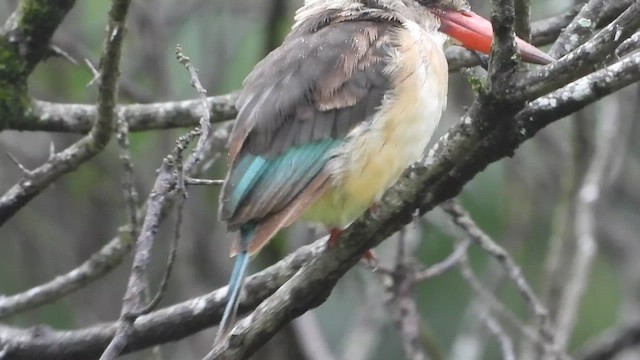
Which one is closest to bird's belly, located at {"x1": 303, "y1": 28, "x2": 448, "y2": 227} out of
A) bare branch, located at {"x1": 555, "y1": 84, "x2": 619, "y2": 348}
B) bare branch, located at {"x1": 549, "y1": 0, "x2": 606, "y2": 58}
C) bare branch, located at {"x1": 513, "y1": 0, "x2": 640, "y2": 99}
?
bare branch, located at {"x1": 549, "y1": 0, "x2": 606, "y2": 58}

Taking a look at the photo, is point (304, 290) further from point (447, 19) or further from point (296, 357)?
point (296, 357)

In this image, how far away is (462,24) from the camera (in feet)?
11.1

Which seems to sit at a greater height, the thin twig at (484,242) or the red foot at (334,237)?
the red foot at (334,237)

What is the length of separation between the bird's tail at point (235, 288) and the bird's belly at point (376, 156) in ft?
0.87

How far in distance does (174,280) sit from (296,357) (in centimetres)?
91

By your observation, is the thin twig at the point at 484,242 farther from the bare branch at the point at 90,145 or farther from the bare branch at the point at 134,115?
the bare branch at the point at 90,145

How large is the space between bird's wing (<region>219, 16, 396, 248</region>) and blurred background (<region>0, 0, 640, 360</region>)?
1.47m

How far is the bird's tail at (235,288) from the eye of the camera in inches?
103

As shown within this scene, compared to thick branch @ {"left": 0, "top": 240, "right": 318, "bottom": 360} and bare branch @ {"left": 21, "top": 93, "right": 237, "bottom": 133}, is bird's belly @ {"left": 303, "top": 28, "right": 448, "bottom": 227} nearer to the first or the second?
thick branch @ {"left": 0, "top": 240, "right": 318, "bottom": 360}

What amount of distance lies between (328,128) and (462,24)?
0.61 metres

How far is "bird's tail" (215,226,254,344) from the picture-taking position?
8.60ft

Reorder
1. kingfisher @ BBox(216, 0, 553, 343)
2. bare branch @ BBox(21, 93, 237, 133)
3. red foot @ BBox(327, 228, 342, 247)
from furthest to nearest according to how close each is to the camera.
→ 1. bare branch @ BBox(21, 93, 237, 133)
2. kingfisher @ BBox(216, 0, 553, 343)
3. red foot @ BBox(327, 228, 342, 247)

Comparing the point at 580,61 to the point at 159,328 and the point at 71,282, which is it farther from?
the point at 71,282

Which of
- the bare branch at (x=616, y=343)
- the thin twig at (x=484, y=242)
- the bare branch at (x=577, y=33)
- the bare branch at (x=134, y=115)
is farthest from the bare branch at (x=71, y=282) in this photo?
the bare branch at (x=616, y=343)
